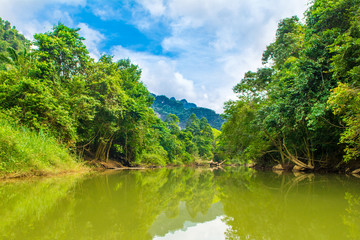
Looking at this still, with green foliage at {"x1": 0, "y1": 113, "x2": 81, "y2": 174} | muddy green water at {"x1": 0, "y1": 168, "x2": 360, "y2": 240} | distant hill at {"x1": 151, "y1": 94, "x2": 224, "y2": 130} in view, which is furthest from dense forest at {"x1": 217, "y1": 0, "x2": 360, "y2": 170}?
distant hill at {"x1": 151, "y1": 94, "x2": 224, "y2": 130}

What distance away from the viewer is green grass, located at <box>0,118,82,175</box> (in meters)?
5.55

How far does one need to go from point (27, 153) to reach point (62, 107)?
343 centimetres

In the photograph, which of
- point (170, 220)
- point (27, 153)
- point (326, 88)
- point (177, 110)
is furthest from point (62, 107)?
point (177, 110)

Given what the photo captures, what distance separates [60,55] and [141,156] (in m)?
11.2

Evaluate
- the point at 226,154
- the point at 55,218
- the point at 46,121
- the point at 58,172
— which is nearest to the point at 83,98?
the point at 46,121

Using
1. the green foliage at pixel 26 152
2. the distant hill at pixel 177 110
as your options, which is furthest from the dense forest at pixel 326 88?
the distant hill at pixel 177 110

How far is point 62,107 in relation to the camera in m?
9.03

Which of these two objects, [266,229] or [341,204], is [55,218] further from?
[341,204]

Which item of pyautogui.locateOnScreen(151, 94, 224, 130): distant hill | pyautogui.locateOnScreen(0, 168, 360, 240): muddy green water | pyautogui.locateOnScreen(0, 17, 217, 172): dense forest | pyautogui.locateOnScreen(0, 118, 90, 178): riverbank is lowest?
pyautogui.locateOnScreen(0, 168, 360, 240): muddy green water

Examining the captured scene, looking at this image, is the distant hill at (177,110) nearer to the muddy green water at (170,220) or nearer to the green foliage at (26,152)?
the green foliage at (26,152)

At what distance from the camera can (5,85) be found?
8.03 metres

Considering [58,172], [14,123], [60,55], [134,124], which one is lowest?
[58,172]

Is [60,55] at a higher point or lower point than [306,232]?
higher

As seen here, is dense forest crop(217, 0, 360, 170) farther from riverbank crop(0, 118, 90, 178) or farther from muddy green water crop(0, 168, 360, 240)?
riverbank crop(0, 118, 90, 178)
